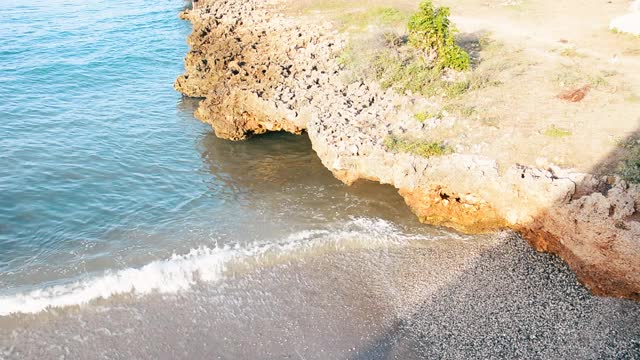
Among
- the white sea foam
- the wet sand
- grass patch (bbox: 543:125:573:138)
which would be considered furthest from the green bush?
the wet sand

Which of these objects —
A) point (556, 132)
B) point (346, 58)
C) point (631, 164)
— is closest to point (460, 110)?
point (556, 132)

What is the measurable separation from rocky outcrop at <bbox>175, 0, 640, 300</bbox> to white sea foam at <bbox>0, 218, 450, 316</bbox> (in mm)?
2131

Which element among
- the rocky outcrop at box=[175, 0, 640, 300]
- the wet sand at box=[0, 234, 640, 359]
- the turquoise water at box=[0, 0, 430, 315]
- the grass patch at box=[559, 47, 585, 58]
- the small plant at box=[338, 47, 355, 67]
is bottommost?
the wet sand at box=[0, 234, 640, 359]

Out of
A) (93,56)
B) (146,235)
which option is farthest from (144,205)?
(93,56)

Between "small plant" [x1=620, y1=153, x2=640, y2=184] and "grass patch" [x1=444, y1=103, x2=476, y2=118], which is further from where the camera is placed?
"grass patch" [x1=444, y1=103, x2=476, y2=118]

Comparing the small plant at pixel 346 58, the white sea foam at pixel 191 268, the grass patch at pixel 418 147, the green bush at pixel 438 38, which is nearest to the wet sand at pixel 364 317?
the white sea foam at pixel 191 268

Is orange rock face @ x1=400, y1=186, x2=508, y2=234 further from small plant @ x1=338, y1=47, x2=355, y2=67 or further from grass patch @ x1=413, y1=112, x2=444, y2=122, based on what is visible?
small plant @ x1=338, y1=47, x2=355, y2=67

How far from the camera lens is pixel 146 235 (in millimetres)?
18594

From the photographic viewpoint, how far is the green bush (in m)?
24.1

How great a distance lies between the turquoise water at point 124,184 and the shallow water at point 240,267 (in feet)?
0.28

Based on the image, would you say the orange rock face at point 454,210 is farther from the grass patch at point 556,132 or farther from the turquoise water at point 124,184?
the grass patch at point 556,132

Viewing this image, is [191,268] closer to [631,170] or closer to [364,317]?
[364,317]

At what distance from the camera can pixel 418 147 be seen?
1897 centimetres

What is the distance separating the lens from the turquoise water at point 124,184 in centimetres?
1772
